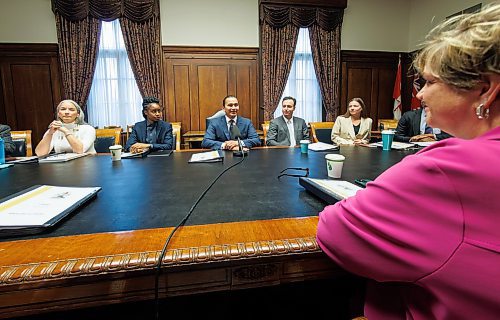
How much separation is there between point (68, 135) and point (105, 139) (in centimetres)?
45

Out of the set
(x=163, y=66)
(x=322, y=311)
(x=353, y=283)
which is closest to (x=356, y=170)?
(x=353, y=283)

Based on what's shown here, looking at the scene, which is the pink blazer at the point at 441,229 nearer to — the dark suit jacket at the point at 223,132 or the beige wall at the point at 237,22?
the dark suit jacket at the point at 223,132

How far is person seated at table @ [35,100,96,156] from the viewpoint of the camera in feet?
7.72

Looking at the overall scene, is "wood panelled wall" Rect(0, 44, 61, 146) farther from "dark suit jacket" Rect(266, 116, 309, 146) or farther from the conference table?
the conference table

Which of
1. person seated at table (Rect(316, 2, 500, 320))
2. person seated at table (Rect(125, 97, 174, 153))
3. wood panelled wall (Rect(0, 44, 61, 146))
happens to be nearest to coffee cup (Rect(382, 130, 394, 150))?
person seated at table (Rect(316, 2, 500, 320))

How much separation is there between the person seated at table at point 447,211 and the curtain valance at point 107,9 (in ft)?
15.7

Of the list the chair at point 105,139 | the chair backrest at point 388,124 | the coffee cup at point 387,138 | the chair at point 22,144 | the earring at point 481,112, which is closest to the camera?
the earring at point 481,112

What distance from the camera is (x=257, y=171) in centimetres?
151

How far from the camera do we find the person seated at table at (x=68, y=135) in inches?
92.7

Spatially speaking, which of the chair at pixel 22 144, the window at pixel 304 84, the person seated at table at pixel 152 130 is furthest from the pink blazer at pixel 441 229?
the window at pixel 304 84

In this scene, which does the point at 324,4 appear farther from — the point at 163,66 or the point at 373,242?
the point at 373,242

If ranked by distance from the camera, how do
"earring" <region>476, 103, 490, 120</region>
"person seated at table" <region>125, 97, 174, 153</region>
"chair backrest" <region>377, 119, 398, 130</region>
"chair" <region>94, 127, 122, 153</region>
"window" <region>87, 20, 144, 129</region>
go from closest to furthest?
"earring" <region>476, 103, 490, 120</region> < "chair" <region>94, 127, 122, 153</region> < "person seated at table" <region>125, 97, 174, 153</region> < "window" <region>87, 20, 144, 129</region> < "chair backrest" <region>377, 119, 398, 130</region>

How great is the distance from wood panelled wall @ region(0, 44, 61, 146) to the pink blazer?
533 centimetres

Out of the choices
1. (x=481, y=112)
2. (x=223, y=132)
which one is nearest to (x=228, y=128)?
(x=223, y=132)
